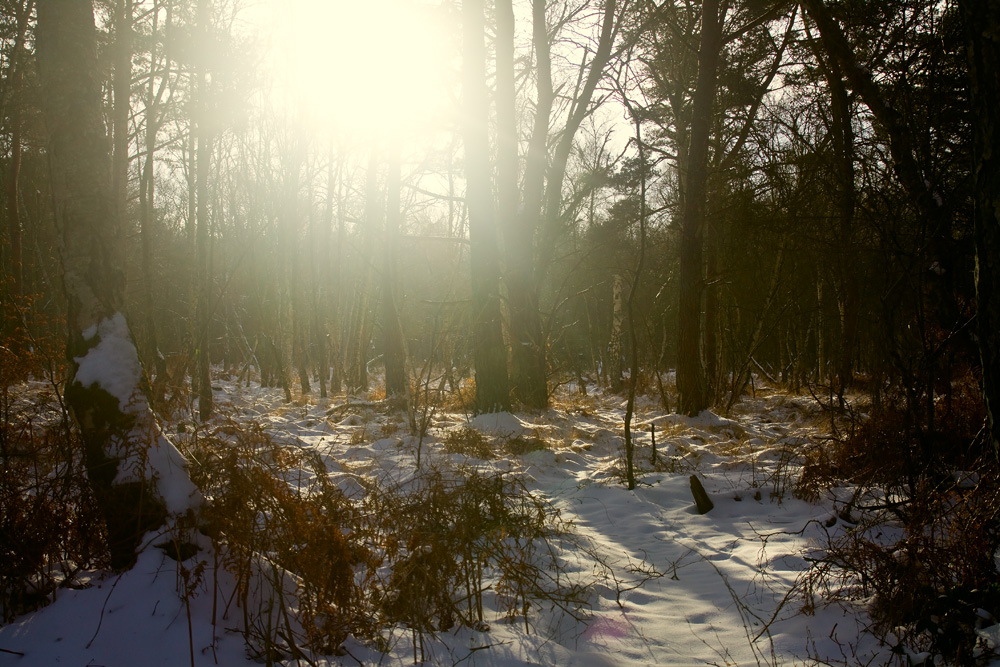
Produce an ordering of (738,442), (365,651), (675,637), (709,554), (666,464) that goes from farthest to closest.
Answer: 1. (738,442)
2. (666,464)
3. (709,554)
4. (675,637)
5. (365,651)

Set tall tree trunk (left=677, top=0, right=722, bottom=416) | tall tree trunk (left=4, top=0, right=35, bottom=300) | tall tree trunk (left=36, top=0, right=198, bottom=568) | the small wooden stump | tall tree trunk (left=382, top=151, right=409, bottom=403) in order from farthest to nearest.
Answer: tall tree trunk (left=382, top=151, right=409, bottom=403) → tall tree trunk (left=4, top=0, right=35, bottom=300) → tall tree trunk (left=677, top=0, right=722, bottom=416) → the small wooden stump → tall tree trunk (left=36, top=0, right=198, bottom=568)

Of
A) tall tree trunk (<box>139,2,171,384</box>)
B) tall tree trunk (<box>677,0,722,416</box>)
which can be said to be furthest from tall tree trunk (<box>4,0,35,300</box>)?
tall tree trunk (<box>677,0,722,416</box>)

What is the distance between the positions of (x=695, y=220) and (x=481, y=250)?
349 cm

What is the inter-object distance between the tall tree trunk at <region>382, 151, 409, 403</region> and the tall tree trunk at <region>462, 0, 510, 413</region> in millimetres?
3455

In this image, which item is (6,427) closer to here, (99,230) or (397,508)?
(99,230)

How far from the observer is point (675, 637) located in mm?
3180

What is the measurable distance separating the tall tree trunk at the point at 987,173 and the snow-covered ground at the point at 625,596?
1.38 metres

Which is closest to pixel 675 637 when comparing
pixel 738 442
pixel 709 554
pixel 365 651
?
pixel 709 554

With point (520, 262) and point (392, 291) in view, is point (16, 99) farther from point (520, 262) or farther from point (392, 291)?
point (520, 262)

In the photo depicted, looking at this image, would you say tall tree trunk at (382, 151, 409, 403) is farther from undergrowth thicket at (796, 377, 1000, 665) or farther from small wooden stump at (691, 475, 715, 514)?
undergrowth thicket at (796, 377, 1000, 665)

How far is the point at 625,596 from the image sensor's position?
12.1 ft

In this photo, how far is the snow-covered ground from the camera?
→ 2.66 metres

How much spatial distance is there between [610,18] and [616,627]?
29.6 feet

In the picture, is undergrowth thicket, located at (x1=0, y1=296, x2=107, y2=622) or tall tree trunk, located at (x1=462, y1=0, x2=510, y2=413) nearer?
undergrowth thicket, located at (x1=0, y1=296, x2=107, y2=622)
